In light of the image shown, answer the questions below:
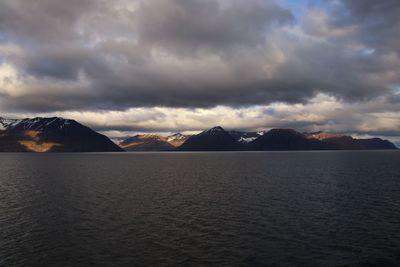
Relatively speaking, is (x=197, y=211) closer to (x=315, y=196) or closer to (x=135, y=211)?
(x=135, y=211)

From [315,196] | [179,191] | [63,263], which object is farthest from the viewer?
[179,191]

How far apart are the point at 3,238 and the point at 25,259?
9.45 m

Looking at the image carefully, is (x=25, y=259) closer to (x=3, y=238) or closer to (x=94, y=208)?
(x=3, y=238)

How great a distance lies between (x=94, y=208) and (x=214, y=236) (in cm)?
2900

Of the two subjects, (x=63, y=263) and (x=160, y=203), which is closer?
(x=63, y=263)

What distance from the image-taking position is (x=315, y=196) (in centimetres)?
7544

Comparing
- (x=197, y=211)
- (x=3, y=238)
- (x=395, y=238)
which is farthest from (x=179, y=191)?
(x=395, y=238)

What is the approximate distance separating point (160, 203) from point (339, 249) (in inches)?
1516

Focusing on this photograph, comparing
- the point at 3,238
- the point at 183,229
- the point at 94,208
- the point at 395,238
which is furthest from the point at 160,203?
the point at 395,238

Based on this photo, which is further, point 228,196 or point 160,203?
point 228,196

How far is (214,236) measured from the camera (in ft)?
144

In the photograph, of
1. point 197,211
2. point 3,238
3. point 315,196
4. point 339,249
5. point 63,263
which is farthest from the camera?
point 315,196

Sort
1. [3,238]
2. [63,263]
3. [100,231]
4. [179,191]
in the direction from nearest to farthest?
[63,263]
[3,238]
[100,231]
[179,191]

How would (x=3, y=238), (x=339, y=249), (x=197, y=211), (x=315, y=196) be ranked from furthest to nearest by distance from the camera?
(x=315, y=196), (x=197, y=211), (x=3, y=238), (x=339, y=249)
